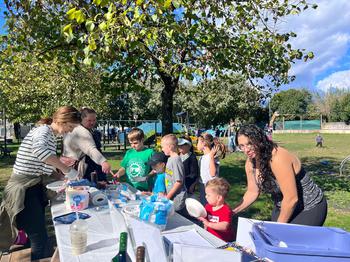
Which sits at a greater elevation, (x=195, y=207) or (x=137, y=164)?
(x=137, y=164)

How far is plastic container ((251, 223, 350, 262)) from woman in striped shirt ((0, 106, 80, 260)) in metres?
1.93

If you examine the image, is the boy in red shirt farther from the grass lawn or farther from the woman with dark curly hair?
the grass lawn

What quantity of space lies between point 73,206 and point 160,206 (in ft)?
3.51

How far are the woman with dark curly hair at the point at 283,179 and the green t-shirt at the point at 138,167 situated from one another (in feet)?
5.13

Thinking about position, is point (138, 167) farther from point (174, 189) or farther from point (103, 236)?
point (103, 236)

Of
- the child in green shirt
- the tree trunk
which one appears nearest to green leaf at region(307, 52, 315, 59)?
the tree trunk

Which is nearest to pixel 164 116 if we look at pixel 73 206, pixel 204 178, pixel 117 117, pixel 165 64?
pixel 165 64

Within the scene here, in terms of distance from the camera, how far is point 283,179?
2574 mm

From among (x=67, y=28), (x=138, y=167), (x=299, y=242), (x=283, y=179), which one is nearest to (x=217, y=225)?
(x=283, y=179)

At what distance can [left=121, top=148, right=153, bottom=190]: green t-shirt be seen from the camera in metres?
4.12

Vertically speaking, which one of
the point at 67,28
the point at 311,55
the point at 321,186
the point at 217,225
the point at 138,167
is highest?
the point at 311,55

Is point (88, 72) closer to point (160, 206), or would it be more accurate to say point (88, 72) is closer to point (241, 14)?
point (241, 14)

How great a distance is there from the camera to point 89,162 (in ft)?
13.9

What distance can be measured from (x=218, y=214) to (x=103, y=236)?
1069 mm
